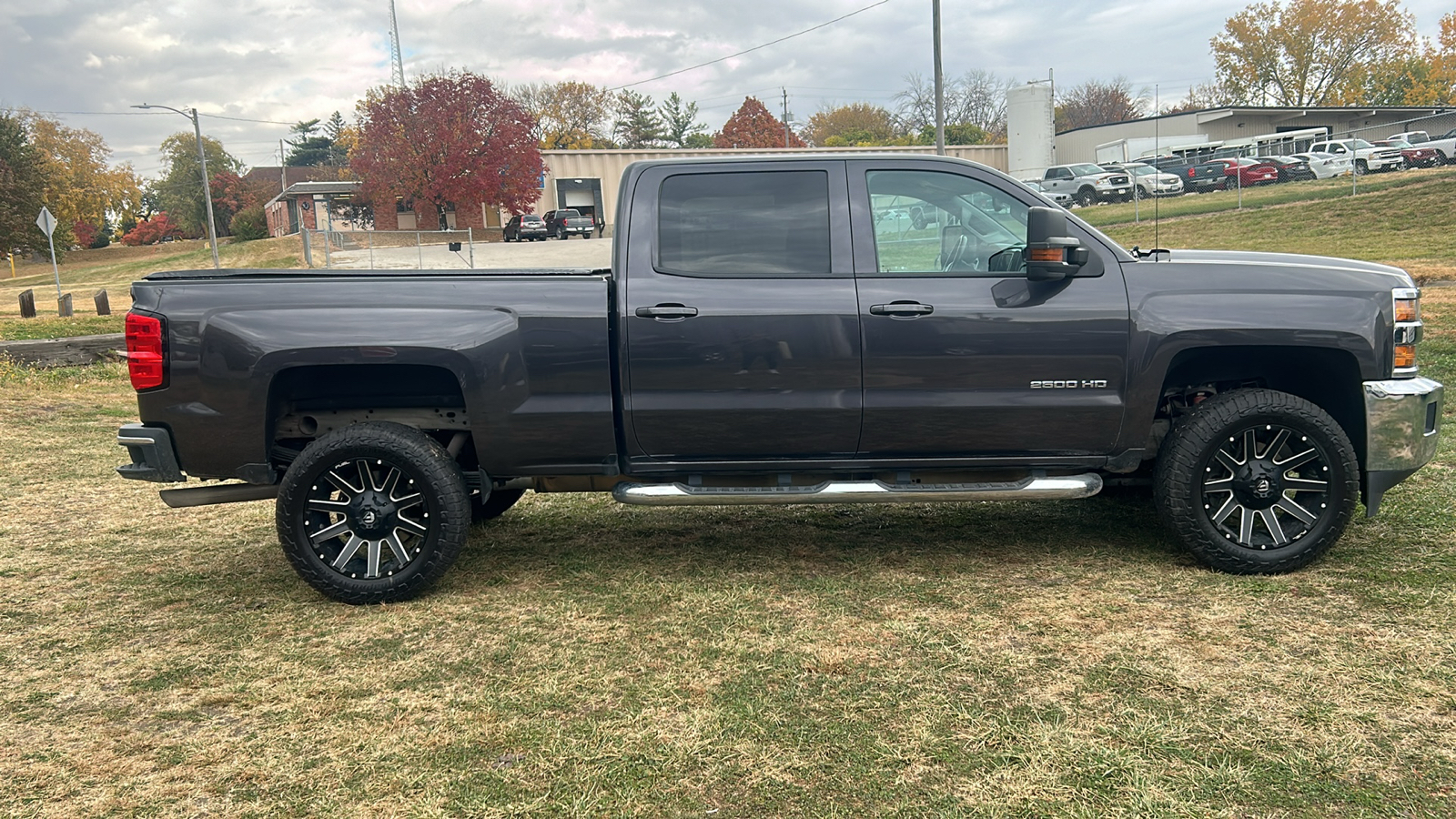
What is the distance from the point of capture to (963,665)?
3.71 m

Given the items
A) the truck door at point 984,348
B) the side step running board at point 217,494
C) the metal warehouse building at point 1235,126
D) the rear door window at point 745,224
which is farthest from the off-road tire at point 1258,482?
the metal warehouse building at point 1235,126

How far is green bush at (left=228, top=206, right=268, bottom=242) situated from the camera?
64312 mm

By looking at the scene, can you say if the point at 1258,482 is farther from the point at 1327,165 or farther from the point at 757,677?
the point at 1327,165

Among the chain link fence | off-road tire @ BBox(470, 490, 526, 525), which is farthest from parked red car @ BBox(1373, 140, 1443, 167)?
off-road tire @ BBox(470, 490, 526, 525)

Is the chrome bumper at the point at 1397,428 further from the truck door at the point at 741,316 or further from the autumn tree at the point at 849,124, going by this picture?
the autumn tree at the point at 849,124

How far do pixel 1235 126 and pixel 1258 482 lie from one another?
55973mm

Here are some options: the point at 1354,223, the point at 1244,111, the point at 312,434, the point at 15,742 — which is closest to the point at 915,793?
the point at 15,742

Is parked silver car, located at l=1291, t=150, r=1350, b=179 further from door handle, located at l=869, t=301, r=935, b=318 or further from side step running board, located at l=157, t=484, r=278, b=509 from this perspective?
side step running board, located at l=157, t=484, r=278, b=509

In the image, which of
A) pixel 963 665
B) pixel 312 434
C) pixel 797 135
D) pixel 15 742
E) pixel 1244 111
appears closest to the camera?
pixel 15 742

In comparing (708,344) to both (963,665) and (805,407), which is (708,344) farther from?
(963,665)

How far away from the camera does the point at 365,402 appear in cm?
480

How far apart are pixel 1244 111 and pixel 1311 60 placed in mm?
23256

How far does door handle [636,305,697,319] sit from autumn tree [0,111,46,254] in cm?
5836

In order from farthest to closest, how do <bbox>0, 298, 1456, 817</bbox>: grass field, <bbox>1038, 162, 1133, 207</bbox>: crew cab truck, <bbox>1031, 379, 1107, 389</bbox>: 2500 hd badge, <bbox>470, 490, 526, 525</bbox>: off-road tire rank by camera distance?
<bbox>1038, 162, 1133, 207</bbox>: crew cab truck → <bbox>470, 490, 526, 525</bbox>: off-road tire → <bbox>1031, 379, 1107, 389</bbox>: 2500 hd badge → <bbox>0, 298, 1456, 817</bbox>: grass field
